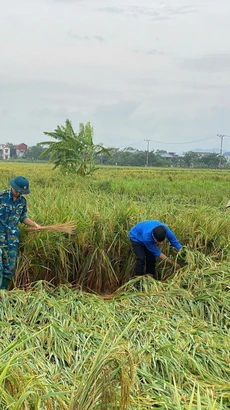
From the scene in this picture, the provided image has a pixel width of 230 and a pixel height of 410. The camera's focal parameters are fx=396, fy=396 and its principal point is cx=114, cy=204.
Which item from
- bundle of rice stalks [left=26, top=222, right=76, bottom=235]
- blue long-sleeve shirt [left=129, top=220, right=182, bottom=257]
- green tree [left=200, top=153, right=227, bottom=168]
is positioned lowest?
blue long-sleeve shirt [left=129, top=220, right=182, bottom=257]

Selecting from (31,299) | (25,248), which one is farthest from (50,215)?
(31,299)

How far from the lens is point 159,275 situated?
491 cm

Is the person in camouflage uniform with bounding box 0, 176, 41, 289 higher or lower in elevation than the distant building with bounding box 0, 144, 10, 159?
lower

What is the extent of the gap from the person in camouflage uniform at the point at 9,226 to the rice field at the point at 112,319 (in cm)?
22

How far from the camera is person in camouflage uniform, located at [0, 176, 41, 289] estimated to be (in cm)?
409

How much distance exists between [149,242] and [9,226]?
5.05 feet

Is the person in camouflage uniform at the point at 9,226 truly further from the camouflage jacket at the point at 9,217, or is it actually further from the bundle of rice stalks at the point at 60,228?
the bundle of rice stalks at the point at 60,228

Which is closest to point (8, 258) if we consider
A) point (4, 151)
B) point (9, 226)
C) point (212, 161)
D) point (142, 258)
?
point (9, 226)

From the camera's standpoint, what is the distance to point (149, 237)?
14.5 ft

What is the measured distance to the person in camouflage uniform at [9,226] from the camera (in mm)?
4086

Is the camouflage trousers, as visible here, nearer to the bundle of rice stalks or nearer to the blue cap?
the bundle of rice stalks

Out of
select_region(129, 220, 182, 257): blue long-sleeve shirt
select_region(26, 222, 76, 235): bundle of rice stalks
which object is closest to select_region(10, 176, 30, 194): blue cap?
select_region(26, 222, 76, 235): bundle of rice stalks

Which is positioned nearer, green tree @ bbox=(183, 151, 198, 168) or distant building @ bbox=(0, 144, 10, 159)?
green tree @ bbox=(183, 151, 198, 168)

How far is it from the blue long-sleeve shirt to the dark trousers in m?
0.07
